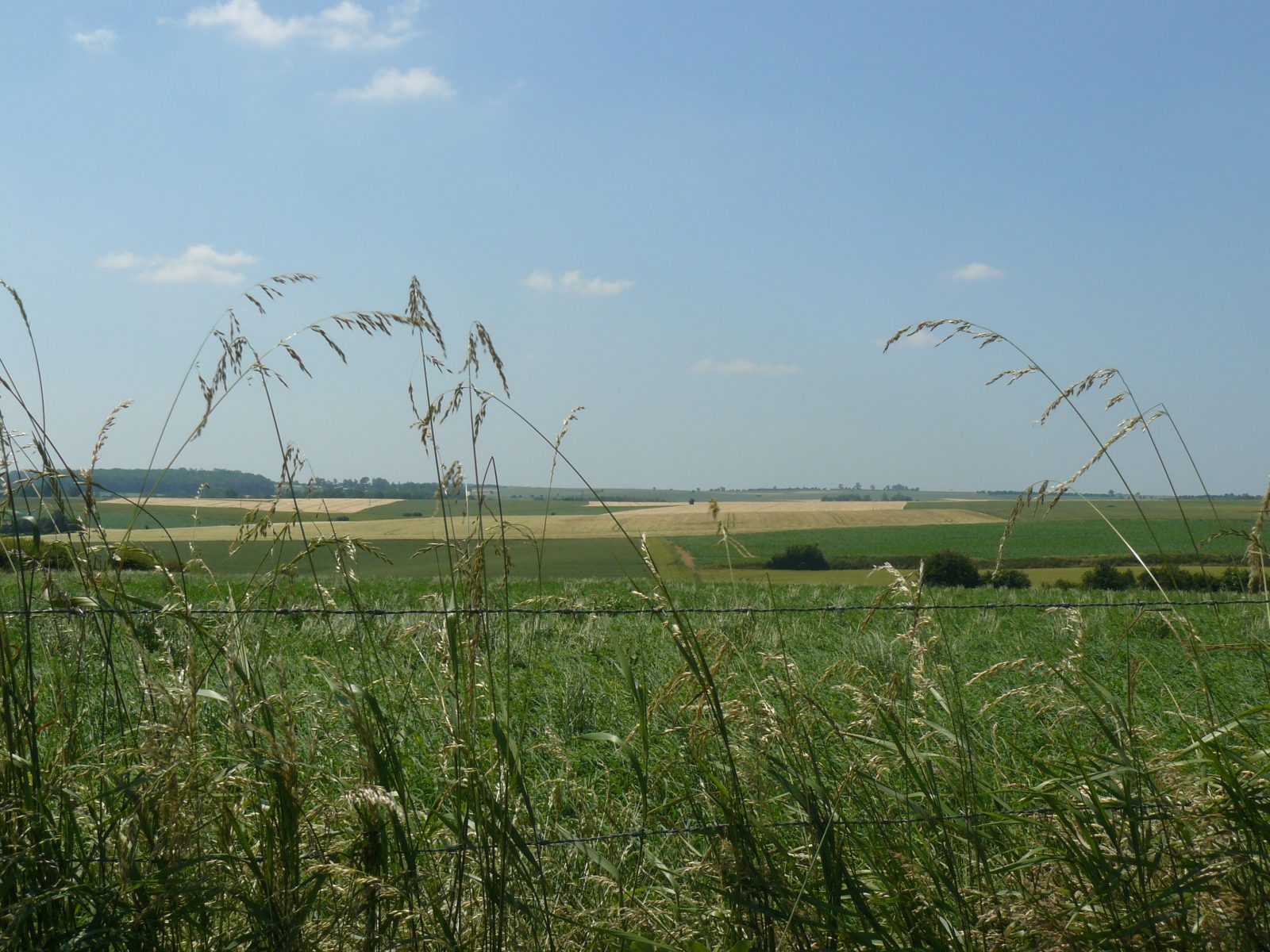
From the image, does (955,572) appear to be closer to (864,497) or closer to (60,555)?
(60,555)

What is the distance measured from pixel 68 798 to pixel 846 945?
5.25ft

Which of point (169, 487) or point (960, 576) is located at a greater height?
point (169, 487)

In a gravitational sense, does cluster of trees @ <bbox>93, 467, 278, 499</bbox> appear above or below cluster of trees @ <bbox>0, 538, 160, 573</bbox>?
above

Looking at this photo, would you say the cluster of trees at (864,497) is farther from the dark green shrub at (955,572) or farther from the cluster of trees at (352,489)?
the cluster of trees at (352,489)

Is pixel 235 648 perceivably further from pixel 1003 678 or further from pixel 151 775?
pixel 1003 678

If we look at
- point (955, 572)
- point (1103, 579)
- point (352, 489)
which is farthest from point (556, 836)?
point (1103, 579)

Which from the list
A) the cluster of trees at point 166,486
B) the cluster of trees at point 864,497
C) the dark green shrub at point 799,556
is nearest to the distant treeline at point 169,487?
the cluster of trees at point 166,486

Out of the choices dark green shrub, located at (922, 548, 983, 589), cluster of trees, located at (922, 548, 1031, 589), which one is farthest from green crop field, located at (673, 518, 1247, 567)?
dark green shrub, located at (922, 548, 983, 589)

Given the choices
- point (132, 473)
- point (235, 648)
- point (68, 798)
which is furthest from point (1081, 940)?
point (132, 473)

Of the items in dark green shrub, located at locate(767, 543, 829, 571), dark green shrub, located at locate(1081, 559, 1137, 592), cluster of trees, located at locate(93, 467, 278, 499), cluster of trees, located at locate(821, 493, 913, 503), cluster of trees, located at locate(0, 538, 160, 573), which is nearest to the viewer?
cluster of trees, located at locate(0, 538, 160, 573)

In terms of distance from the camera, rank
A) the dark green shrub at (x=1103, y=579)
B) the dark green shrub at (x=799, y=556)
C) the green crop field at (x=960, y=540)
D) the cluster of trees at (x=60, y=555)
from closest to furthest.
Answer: the cluster of trees at (x=60, y=555) → the dark green shrub at (x=799, y=556) → the dark green shrub at (x=1103, y=579) → the green crop field at (x=960, y=540)

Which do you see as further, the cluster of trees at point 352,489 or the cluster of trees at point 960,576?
the cluster of trees at point 960,576

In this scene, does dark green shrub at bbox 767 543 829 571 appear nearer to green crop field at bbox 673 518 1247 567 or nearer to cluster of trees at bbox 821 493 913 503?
green crop field at bbox 673 518 1247 567

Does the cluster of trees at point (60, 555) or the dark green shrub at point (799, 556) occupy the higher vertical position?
the cluster of trees at point (60, 555)
